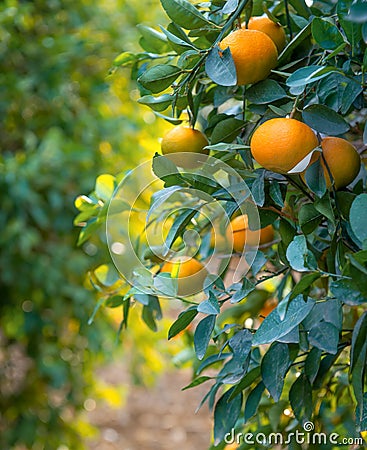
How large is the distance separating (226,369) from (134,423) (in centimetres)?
214

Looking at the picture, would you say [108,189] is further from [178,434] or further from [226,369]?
[178,434]

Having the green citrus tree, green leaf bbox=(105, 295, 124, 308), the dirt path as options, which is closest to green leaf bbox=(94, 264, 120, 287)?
green leaf bbox=(105, 295, 124, 308)

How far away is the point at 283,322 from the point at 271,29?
24 centimetres

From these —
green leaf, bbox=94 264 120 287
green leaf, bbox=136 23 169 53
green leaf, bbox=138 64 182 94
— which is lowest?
green leaf, bbox=94 264 120 287

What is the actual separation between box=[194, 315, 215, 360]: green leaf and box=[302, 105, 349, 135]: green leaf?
0.16 metres

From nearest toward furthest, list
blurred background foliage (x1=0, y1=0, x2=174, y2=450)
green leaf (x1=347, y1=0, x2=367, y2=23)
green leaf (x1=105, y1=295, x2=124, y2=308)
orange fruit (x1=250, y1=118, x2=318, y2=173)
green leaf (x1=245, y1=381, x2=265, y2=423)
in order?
green leaf (x1=347, y1=0, x2=367, y2=23) < orange fruit (x1=250, y1=118, x2=318, y2=173) < green leaf (x1=245, y1=381, x2=265, y2=423) < green leaf (x1=105, y1=295, x2=124, y2=308) < blurred background foliage (x1=0, y1=0, x2=174, y2=450)

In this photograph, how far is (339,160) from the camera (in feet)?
1.46

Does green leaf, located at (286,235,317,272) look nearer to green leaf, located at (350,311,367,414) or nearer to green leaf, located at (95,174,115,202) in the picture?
green leaf, located at (350,311,367,414)

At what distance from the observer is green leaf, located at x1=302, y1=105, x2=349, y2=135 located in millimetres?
451

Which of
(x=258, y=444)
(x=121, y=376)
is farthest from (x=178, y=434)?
(x=258, y=444)

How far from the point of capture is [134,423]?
2.55 m

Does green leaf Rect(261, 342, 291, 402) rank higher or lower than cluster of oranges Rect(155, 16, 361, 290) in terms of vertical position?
lower

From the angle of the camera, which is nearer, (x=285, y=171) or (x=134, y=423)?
(x=285, y=171)

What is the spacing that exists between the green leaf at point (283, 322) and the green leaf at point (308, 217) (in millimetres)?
54
